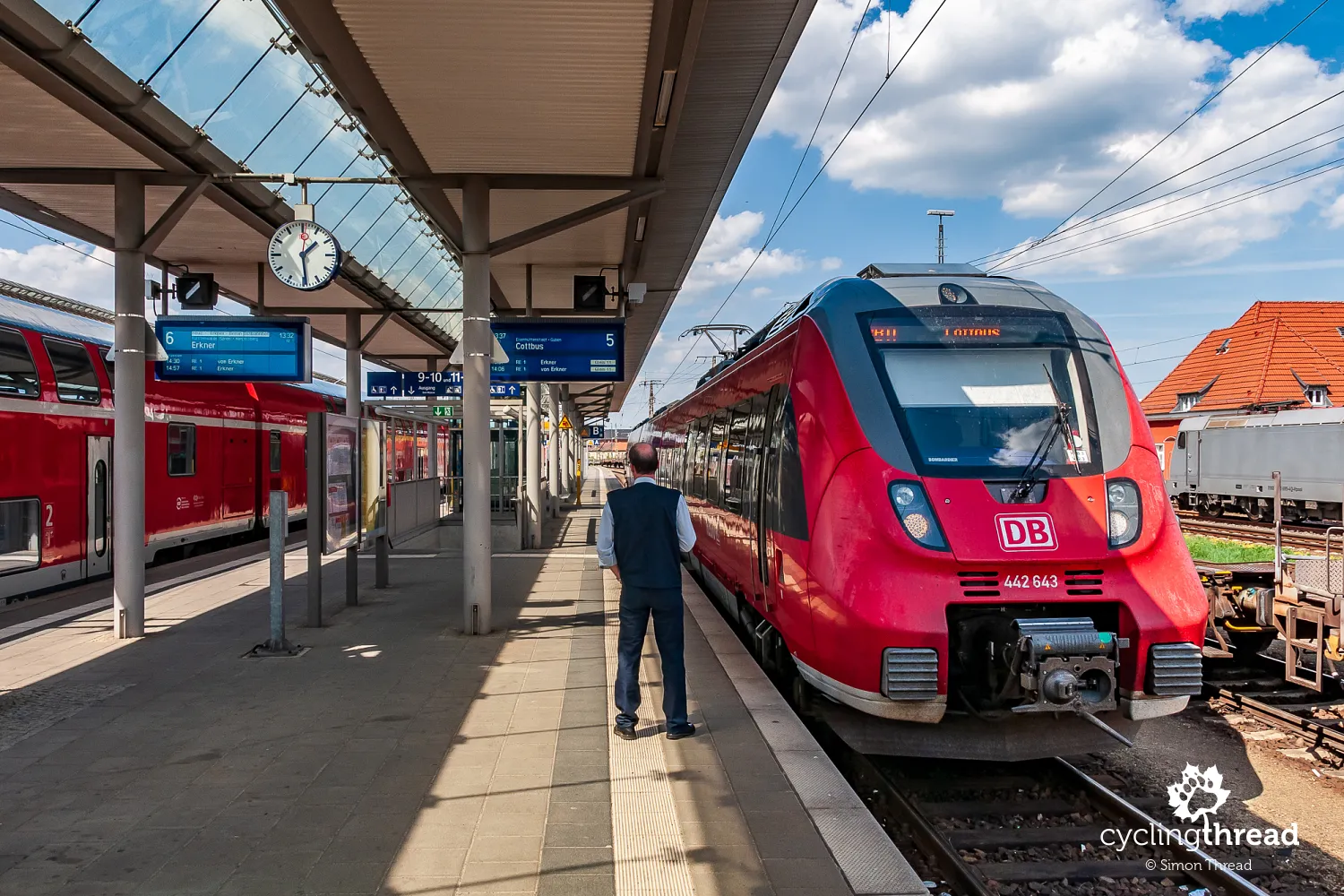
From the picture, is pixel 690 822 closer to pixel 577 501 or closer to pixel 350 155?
pixel 350 155

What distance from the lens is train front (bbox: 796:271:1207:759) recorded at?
15.5ft

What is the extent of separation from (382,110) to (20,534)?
7.32 m

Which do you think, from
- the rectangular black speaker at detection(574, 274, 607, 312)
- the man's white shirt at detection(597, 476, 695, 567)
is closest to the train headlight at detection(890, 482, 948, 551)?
the man's white shirt at detection(597, 476, 695, 567)

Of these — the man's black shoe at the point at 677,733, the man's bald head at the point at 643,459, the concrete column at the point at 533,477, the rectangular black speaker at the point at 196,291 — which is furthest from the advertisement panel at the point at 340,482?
the concrete column at the point at 533,477

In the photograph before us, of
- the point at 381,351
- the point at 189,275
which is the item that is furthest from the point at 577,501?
the point at 189,275

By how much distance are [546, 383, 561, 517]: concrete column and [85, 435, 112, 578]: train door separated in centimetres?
1180

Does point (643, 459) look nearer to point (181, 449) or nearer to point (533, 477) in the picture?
A: point (181, 449)

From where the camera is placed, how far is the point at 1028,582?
15.8ft

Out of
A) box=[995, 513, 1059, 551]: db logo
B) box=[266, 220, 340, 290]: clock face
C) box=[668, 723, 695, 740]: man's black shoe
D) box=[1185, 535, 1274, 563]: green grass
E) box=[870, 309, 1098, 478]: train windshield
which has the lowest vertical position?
box=[668, 723, 695, 740]: man's black shoe

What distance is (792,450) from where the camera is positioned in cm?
588

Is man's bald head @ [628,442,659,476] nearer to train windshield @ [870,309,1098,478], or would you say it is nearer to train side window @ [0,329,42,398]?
train windshield @ [870,309,1098,478]

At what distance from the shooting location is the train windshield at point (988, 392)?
5.16 m

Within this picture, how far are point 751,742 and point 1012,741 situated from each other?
1450 millimetres

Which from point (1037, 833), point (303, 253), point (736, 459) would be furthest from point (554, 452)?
point (1037, 833)
